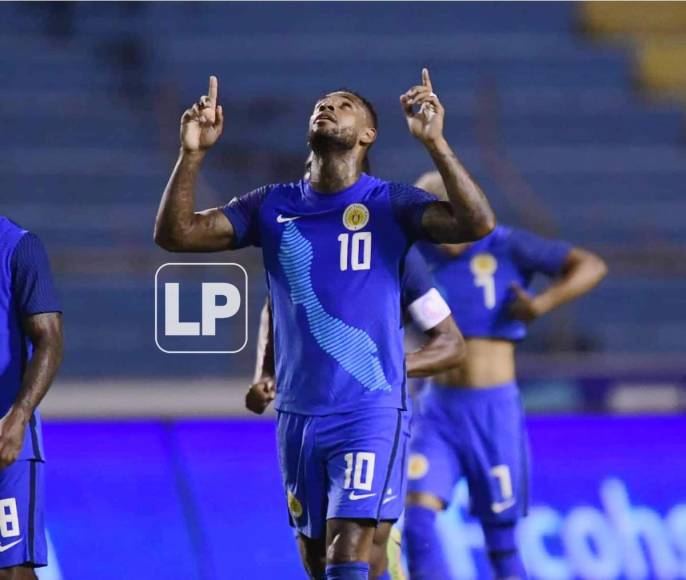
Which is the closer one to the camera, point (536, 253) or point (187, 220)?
point (187, 220)

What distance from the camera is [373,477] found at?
15.9 ft

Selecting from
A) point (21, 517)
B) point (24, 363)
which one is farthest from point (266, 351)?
point (21, 517)

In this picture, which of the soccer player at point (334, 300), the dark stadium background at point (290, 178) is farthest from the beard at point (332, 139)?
the dark stadium background at point (290, 178)

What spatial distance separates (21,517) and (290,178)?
5154mm

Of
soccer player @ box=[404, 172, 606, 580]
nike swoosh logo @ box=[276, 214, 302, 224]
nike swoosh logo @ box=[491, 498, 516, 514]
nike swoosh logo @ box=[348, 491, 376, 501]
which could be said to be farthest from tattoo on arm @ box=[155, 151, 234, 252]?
nike swoosh logo @ box=[491, 498, 516, 514]

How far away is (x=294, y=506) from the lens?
16.6 ft

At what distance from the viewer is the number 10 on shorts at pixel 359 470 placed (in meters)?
4.84

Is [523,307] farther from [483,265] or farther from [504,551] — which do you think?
[504,551]

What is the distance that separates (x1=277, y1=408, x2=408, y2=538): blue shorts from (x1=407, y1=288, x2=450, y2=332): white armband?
1.61 feet

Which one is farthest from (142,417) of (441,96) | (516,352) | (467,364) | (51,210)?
(441,96)

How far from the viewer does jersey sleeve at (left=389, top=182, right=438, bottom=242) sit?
193 inches

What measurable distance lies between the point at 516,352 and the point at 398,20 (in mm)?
4288

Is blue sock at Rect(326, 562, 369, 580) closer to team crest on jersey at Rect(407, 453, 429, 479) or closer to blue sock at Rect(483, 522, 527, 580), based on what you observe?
team crest on jersey at Rect(407, 453, 429, 479)

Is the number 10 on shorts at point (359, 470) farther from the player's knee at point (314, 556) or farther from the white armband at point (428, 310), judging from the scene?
the white armband at point (428, 310)
